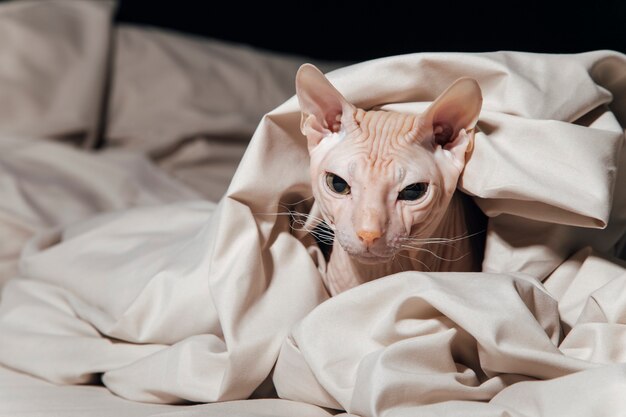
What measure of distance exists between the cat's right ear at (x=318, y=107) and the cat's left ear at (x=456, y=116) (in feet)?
0.30

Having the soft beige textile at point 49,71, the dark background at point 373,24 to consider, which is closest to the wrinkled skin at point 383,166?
the dark background at point 373,24

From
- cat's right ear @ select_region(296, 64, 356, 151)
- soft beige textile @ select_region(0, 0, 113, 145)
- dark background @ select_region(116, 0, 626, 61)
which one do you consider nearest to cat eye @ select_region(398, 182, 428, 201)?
cat's right ear @ select_region(296, 64, 356, 151)

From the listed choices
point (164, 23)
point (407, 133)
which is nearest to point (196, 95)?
point (164, 23)

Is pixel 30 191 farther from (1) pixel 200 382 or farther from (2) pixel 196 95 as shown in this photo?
(1) pixel 200 382

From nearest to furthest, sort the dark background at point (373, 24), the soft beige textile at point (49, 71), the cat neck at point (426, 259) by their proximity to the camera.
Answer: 1. the cat neck at point (426, 259)
2. the dark background at point (373, 24)
3. the soft beige textile at point (49, 71)

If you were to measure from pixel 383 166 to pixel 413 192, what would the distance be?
0.13ft

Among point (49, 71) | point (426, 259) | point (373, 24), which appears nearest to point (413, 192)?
point (426, 259)

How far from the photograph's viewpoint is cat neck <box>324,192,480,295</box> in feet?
3.58

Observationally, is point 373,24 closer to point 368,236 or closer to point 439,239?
point 439,239

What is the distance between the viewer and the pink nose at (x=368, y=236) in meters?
0.95

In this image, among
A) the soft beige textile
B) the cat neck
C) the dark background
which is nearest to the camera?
the cat neck

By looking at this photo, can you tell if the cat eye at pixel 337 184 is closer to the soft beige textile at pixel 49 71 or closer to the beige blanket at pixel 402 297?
the beige blanket at pixel 402 297

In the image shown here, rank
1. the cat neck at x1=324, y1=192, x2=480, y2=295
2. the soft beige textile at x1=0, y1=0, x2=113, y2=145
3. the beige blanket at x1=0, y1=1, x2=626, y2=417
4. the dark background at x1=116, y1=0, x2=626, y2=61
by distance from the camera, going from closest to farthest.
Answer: the beige blanket at x1=0, y1=1, x2=626, y2=417, the cat neck at x1=324, y1=192, x2=480, y2=295, the dark background at x1=116, y1=0, x2=626, y2=61, the soft beige textile at x1=0, y1=0, x2=113, y2=145

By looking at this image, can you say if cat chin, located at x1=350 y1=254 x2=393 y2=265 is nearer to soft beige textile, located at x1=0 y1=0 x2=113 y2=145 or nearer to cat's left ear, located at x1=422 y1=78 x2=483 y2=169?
cat's left ear, located at x1=422 y1=78 x2=483 y2=169
